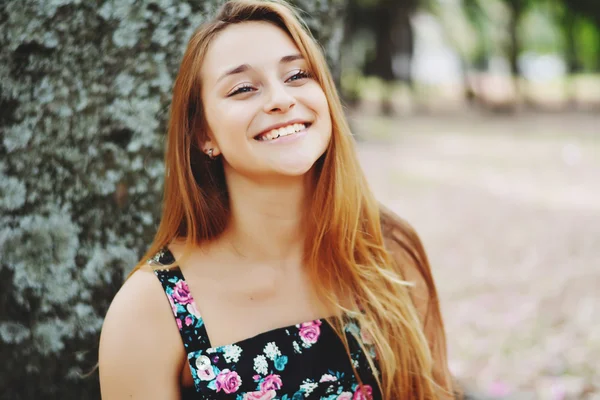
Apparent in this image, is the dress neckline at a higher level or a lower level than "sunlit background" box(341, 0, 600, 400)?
higher

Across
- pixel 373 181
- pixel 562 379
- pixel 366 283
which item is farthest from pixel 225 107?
pixel 373 181

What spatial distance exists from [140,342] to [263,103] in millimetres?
730

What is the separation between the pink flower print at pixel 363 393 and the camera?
1.94 metres

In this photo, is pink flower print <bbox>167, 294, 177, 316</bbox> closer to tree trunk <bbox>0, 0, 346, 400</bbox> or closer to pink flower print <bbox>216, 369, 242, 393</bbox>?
pink flower print <bbox>216, 369, 242, 393</bbox>

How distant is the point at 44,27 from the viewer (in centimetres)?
214

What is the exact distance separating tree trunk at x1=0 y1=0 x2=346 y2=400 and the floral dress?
0.40 m

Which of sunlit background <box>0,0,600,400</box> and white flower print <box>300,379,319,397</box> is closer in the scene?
white flower print <box>300,379,319,397</box>

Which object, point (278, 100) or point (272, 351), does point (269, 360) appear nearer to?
point (272, 351)

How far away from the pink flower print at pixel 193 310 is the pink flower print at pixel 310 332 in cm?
30

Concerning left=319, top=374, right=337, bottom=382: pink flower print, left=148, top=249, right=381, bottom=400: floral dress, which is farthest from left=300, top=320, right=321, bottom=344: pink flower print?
left=319, top=374, right=337, bottom=382: pink flower print

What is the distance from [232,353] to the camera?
1.85m

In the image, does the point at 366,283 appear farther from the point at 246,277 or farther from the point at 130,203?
the point at 130,203

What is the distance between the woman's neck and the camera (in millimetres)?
2018

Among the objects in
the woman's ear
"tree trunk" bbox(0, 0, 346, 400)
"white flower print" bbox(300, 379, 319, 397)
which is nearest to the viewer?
"white flower print" bbox(300, 379, 319, 397)
